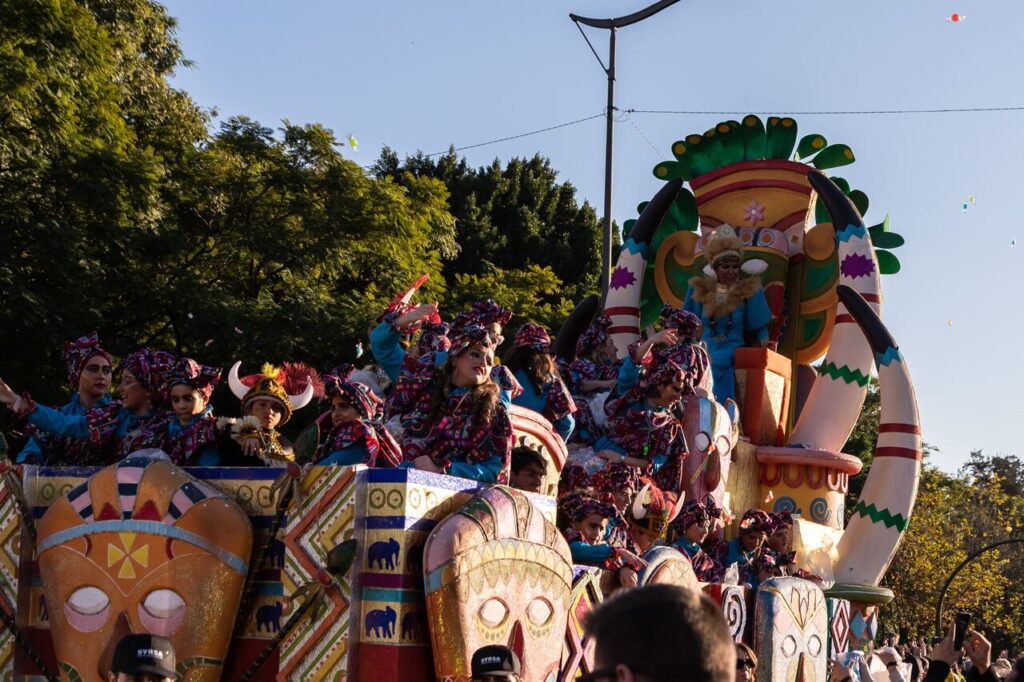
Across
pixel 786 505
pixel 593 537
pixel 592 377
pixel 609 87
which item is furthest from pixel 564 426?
pixel 609 87

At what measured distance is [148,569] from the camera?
4738 mm

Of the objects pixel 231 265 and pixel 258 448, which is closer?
pixel 258 448

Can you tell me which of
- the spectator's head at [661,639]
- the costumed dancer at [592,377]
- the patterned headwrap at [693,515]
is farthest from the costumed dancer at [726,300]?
the spectator's head at [661,639]

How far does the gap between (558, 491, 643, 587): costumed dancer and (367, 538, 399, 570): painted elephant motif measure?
1686mm

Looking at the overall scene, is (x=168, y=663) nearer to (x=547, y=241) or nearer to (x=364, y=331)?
(x=364, y=331)

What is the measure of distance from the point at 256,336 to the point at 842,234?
659 cm

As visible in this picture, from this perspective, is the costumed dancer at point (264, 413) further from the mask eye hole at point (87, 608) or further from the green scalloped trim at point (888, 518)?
the green scalloped trim at point (888, 518)

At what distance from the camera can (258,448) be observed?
18.7ft

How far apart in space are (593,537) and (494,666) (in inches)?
97.7

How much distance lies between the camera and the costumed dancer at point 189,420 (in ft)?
18.9

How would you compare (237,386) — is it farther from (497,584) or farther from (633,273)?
(633,273)

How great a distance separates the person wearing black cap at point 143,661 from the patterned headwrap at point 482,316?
9.47 ft

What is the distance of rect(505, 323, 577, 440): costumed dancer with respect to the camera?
8008mm

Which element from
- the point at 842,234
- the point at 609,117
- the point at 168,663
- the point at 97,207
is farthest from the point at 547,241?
the point at 168,663
